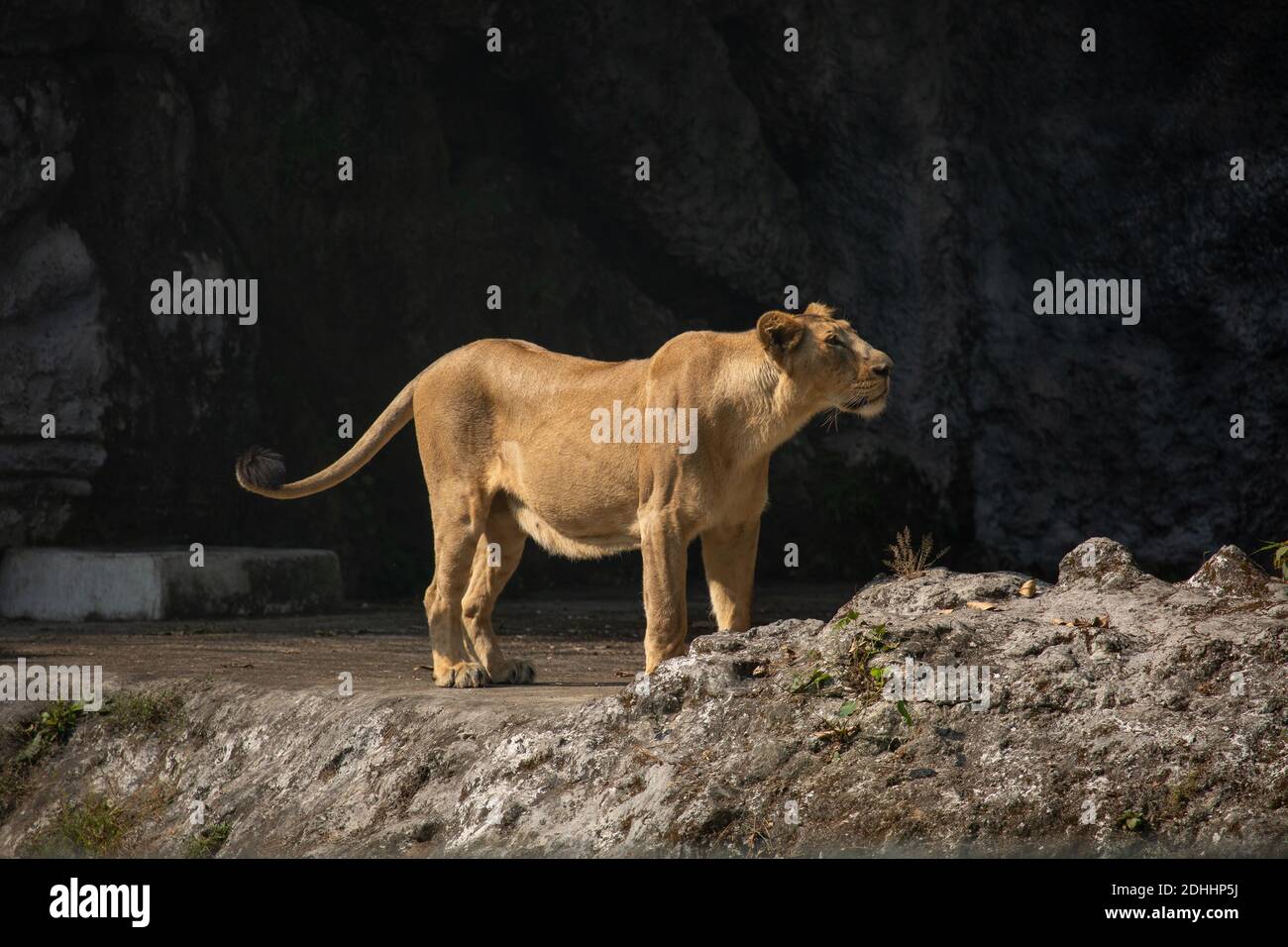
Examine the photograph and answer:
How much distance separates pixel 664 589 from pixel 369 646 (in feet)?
11.7

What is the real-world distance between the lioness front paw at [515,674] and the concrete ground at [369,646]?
0.26 ft

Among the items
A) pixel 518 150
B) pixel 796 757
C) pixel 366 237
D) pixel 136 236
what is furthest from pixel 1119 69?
pixel 796 757

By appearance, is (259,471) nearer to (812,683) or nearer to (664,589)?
(664,589)

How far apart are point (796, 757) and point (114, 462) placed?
9013 millimetres

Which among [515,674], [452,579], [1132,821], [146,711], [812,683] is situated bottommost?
[1132,821]

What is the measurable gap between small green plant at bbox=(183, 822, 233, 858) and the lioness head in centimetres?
313

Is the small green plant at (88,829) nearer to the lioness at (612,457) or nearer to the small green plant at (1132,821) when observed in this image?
the lioness at (612,457)

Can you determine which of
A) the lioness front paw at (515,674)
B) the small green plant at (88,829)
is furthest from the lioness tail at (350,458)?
the small green plant at (88,829)

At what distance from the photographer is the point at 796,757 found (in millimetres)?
6480

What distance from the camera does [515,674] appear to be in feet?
29.4

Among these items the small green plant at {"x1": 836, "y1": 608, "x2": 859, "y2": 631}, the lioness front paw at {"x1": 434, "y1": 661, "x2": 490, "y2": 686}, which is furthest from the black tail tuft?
the small green plant at {"x1": 836, "y1": 608, "x2": 859, "y2": 631}

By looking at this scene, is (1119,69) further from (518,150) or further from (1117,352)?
(518,150)

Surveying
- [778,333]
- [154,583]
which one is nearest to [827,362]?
[778,333]

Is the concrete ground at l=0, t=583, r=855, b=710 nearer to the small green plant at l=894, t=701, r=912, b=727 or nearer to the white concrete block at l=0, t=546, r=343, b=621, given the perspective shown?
the white concrete block at l=0, t=546, r=343, b=621
